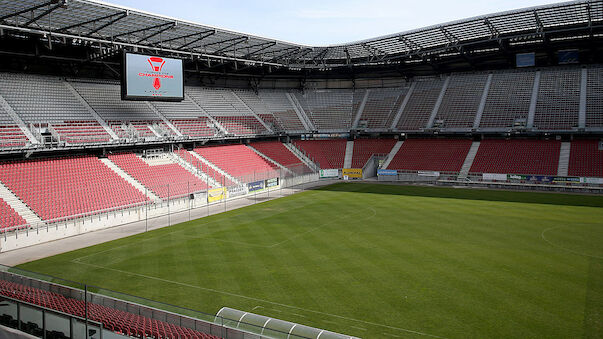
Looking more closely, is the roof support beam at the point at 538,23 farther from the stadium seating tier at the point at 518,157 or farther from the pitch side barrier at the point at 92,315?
the pitch side barrier at the point at 92,315

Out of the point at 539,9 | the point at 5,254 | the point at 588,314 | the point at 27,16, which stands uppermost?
the point at 539,9

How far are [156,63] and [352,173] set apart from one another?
27425 millimetres

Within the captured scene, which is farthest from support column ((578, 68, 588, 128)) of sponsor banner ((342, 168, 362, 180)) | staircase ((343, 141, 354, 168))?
staircase ((343, 141, 354, 168))

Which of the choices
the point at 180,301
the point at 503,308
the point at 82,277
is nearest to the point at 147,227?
the point at 82,277

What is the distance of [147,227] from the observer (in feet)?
91.7

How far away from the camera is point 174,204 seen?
3309 cm

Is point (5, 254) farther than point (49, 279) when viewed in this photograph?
Yes

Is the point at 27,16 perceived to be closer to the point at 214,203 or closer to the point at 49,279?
the point at 214,203

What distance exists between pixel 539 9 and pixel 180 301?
1581 inches

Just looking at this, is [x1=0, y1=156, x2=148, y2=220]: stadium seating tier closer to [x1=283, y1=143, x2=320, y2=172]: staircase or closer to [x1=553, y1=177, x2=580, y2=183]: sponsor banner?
[x1=283, y1=143, x2=320, y2=172]: staircase

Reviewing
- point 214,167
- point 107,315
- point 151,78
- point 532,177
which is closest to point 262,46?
point 214,167

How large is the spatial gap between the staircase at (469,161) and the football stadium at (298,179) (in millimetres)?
241

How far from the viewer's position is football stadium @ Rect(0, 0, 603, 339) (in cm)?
1378

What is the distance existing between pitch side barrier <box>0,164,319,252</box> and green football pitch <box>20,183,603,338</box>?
13.0 ft
